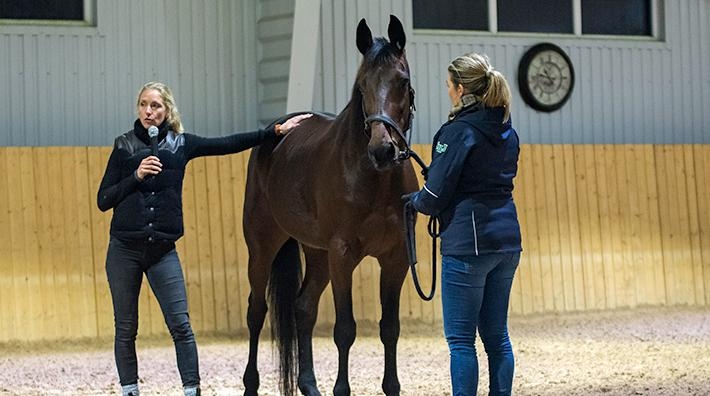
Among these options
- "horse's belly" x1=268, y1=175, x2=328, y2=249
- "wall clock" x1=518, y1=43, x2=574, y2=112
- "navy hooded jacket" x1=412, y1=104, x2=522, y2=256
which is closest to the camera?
"navy hooded jacket" x1=412, y1=104, x2=522, y2=256

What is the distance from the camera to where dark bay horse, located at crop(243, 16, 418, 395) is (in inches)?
197

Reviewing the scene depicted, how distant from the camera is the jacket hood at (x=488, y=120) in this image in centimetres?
424

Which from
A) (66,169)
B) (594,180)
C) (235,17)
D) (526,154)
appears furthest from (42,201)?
(594,180)

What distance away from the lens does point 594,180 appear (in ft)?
35.9

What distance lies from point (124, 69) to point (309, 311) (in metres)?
5.11

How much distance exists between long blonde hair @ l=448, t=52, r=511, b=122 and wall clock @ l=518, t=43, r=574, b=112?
7613 mm

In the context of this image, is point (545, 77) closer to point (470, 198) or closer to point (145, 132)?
point (145, 132)

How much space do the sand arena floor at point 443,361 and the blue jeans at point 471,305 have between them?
74.4 inches

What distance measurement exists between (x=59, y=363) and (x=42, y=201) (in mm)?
1513

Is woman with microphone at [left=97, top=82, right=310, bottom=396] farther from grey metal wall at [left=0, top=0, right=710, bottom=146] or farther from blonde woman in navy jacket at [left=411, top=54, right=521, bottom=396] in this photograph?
grey metal wall at [left=0, top=0, right=710, bottom=146]

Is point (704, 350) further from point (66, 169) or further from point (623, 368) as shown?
point (66, 169)

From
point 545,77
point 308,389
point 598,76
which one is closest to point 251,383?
point 308,389

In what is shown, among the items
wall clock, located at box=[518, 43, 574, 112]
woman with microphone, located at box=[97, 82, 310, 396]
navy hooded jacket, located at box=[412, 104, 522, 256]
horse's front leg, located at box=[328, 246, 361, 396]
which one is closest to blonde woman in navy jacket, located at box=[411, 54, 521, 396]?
navy hooded jacket, located at box=[412, 104, 522, 256]

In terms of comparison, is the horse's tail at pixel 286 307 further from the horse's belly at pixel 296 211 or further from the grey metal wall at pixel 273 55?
the grey metal wall at pixel 273 55
